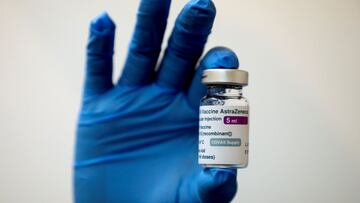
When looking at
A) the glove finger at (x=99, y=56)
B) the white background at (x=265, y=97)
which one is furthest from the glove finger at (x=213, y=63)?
the white background at (x=265, y=97)

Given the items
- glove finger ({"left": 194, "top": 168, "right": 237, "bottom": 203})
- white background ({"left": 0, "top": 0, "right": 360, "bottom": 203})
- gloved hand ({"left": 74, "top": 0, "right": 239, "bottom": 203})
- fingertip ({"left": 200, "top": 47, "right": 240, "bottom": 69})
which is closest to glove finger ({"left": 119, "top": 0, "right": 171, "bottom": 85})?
gloved hand ({"left": 74, "top": 0, "right": 239, "bottom": 203})

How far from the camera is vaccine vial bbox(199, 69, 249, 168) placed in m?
0.71

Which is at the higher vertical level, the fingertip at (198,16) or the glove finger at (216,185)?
the fingertip at (198,16)

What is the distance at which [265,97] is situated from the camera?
1.38 meters

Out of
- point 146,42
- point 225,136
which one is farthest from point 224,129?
Answer: point 146,42

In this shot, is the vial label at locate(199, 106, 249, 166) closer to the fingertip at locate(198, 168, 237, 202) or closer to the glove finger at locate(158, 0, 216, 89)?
the fingertip at locate(198, 168, 237, 202)

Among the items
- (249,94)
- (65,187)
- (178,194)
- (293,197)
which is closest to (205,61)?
(178,194)

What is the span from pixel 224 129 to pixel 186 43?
0.20 metres

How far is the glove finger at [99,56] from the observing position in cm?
88

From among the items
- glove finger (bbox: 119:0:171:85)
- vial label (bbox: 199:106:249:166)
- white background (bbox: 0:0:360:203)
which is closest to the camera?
vial label (bbox: 199:106:249:166)

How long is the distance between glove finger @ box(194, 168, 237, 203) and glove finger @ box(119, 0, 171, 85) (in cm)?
26

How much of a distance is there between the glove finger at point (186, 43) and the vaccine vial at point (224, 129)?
0.11 m

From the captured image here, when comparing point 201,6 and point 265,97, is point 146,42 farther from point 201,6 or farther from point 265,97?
point 265,97

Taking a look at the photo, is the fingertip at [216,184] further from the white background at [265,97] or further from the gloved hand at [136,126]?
the white background at [265,97]
